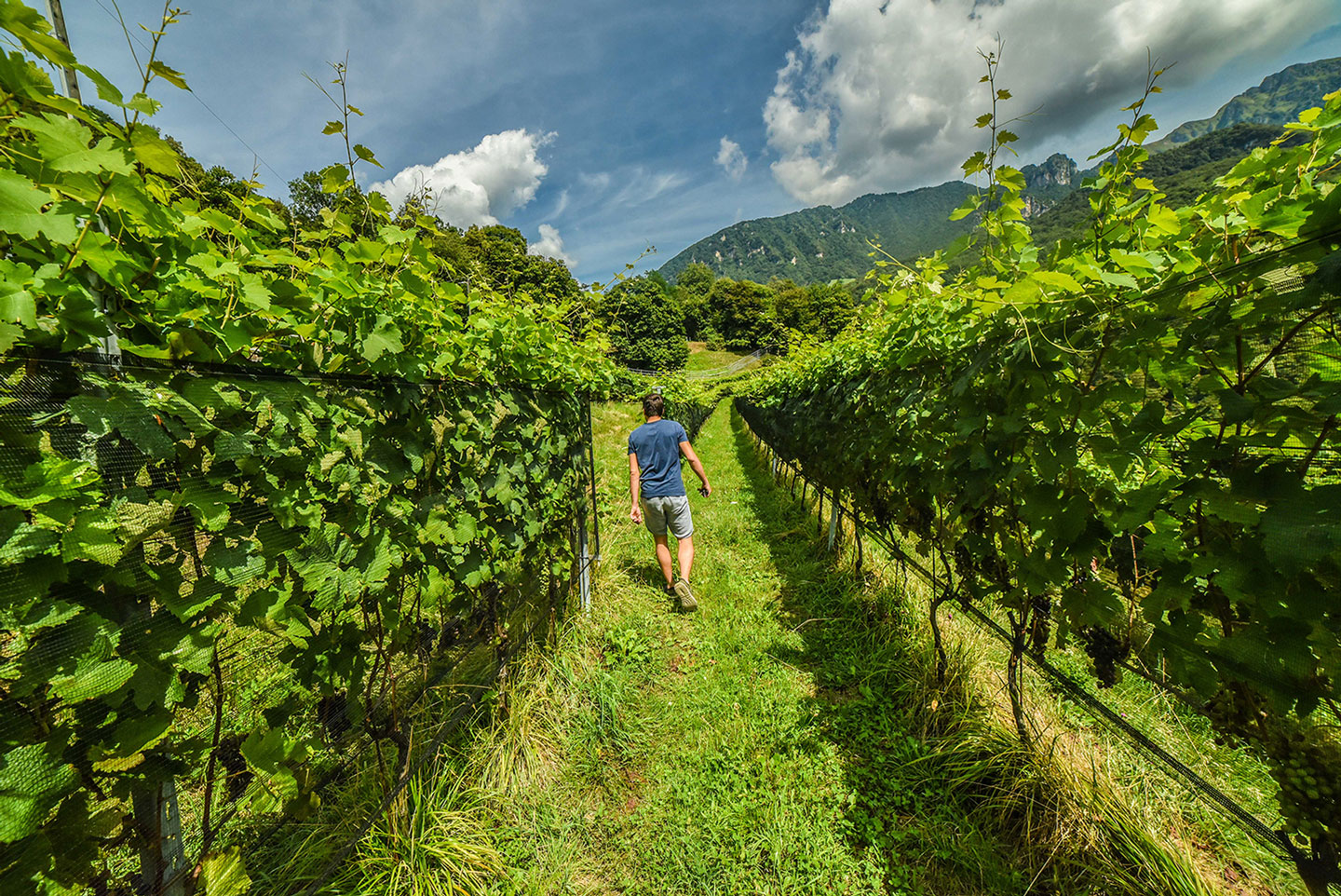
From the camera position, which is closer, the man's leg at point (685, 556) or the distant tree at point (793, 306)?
the man's leg at point (685, 556)

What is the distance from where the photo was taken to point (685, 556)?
15.1 ft

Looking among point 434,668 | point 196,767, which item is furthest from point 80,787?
point 434,668

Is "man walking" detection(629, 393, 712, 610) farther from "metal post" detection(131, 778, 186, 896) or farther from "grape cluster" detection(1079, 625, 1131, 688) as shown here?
"metal post" detection(131, 778, 186, 896)

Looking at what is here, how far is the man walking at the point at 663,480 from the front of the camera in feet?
14.6

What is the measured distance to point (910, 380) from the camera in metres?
3.08

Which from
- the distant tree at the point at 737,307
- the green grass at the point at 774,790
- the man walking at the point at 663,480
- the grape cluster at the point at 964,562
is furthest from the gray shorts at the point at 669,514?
the distant tree at the point at 737,307

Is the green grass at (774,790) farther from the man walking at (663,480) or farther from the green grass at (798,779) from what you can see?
the man walking at (663,480)

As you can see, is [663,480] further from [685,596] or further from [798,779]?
[798,779]

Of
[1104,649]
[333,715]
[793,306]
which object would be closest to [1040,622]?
[1104,649]

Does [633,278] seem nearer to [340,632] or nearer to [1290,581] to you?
[340,632]

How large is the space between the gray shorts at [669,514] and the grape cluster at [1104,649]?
3.03 metres

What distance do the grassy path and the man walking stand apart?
1.29ft

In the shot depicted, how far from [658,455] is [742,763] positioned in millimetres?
2483

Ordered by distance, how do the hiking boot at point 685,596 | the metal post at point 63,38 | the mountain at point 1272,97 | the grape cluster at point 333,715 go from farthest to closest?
the mountain at point 1272,97 < the hiking boot at point 685,596 < the grape cluster at point 333,715 < the metal post at point 63,38
